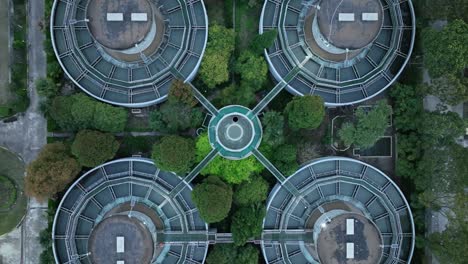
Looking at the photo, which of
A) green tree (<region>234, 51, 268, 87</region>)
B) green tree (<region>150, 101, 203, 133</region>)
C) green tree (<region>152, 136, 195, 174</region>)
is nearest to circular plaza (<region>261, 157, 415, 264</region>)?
green tree (<region>152, 136, 195, 174</region>)

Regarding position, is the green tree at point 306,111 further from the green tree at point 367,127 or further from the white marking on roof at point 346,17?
the white marking on roof at point 346,17

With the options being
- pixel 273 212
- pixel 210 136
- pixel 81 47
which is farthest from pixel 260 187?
pixel 81 47

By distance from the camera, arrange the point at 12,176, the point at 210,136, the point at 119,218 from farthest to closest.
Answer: the point at 12,176
the point at 210,136
the point at 119,218

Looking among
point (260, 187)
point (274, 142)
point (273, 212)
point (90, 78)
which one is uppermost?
point (90, 78)

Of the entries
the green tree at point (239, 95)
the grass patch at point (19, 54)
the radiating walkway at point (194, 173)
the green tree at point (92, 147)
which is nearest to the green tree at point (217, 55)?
the green tree at point (239, 95)

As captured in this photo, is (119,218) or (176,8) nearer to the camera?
(119,218)

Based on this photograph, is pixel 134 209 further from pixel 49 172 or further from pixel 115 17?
pixel 115 17

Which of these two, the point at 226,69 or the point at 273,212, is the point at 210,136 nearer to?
the point at 226,69

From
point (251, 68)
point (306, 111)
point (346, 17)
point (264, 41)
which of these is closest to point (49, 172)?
point (251, 68)
